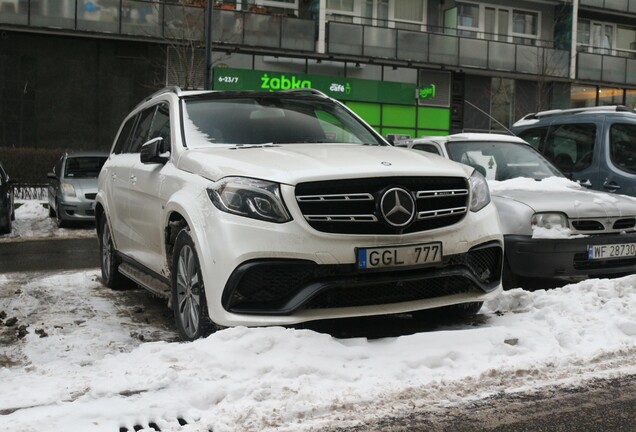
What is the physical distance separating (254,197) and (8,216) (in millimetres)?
11171

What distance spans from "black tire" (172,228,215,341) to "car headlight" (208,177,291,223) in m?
0.41

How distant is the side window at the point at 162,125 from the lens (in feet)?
18.9

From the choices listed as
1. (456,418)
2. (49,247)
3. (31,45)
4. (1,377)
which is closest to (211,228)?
(1,377)

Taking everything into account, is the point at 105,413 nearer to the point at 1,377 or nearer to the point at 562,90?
the point at 1,377

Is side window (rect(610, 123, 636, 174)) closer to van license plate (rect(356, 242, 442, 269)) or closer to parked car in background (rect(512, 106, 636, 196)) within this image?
parked car in background (rect(512, 106, 636, 196))

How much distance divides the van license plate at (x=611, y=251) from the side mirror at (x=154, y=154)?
3.65 metres

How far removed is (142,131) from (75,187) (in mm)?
9639

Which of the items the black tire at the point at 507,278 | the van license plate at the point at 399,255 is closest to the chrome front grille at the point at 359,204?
the van license plate at the point at 399,255

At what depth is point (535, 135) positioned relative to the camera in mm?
9828

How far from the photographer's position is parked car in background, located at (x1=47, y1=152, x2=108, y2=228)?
15.5 metres

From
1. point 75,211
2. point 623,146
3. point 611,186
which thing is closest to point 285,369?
point 611,186

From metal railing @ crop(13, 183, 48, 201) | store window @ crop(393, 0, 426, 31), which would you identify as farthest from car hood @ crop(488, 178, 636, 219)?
store window @ crop(393, 0, 426, 31)

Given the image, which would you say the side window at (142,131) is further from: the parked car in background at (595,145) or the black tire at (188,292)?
the parked car in background at (595,145)

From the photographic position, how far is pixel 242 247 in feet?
14.0
